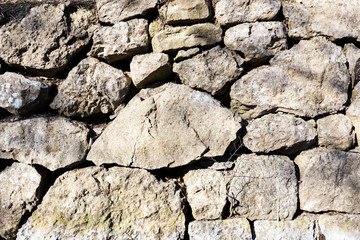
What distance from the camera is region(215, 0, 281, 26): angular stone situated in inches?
99.0

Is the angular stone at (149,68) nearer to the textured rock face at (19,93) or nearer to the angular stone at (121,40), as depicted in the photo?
the angular stone at (121,40)

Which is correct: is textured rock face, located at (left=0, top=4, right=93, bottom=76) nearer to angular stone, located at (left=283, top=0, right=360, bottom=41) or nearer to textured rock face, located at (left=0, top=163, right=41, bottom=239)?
textured rock face, located at (left=0, top=163, right=41, bottom=239)

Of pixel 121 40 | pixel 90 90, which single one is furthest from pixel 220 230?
pixel 121 40

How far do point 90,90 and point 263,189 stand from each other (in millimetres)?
1582

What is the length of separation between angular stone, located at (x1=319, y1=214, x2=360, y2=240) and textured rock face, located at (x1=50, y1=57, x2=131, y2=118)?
1.87 meters

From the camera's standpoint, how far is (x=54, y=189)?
7.60 feet

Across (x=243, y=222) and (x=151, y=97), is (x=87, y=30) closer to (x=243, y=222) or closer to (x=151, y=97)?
(x=151, y=97)

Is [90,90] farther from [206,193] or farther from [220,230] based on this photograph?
[220,230]

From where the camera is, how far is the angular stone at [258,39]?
2.46 m

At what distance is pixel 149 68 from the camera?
95.7 inches

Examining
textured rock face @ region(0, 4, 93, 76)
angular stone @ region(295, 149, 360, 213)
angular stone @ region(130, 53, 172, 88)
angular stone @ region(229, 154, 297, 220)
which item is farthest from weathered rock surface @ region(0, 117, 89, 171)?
angular stone @ region(295, 149, 360, 213)

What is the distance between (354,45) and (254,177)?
1.42m

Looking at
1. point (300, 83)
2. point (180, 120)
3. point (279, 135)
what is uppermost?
point (180, 120)

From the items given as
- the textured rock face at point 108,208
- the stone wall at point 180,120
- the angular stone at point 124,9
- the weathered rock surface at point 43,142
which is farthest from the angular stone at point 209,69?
the weathered rock surface at point 43,142
